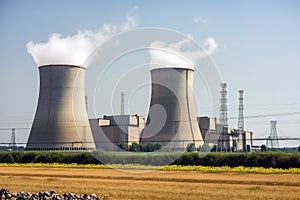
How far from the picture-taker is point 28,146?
37312mm

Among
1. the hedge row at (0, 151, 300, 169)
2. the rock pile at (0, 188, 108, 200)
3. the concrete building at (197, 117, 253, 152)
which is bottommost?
the rock pile at (0, 188, 108, 200)

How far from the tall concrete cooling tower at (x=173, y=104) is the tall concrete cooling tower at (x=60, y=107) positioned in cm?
497

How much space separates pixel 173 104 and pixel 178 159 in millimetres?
4596

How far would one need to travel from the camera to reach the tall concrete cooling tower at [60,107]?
1224 inches

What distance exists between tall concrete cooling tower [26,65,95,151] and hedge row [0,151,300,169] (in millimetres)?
1592

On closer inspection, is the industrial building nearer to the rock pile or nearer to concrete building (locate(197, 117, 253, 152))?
concrete building (locate(197, 117, 253, 152))

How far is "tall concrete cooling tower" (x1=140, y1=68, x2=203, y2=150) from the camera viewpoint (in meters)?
30.7

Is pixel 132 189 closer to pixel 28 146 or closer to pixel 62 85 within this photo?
pixel 62 85

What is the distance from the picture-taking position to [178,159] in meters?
27.6

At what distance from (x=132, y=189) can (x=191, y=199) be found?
2614mm

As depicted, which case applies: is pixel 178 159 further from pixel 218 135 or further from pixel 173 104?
pixel 218 135

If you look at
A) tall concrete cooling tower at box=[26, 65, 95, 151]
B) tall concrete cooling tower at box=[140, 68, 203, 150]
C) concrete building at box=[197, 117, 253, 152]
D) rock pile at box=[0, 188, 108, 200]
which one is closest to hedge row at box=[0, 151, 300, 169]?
tall concrete cooling tower at box=[26, 65, 95, 151]

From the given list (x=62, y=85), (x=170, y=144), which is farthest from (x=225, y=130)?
(x=62, y=85)

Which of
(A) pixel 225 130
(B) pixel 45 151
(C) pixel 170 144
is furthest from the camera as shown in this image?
(A) pixel 225 130
